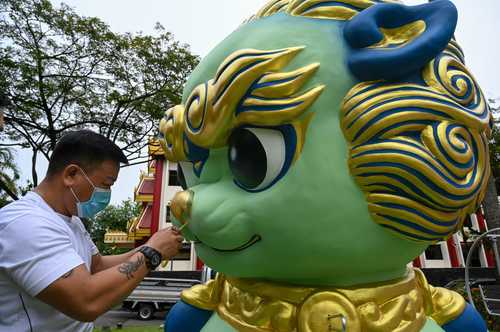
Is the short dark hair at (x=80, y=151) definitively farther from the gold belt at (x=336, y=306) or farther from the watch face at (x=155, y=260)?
the gold belt at (x=336, y=306)

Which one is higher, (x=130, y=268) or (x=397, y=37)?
(x=397, y=37)

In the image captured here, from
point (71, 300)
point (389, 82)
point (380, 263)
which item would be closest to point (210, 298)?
point (71, 300)

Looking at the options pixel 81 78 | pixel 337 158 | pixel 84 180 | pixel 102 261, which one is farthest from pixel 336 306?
pixel 81 78

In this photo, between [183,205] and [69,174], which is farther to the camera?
[69,174]

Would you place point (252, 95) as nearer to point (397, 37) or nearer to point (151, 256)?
point (397, 37)

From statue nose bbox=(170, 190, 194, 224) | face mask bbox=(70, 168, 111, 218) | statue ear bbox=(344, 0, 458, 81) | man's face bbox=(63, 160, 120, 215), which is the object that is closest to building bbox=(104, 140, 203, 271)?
face mask bbox=(70, 168, 111, 218)

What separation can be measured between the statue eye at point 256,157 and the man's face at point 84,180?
104 cm

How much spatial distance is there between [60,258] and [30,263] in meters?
0.11

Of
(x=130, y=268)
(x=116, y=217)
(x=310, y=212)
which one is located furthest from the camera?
(x=116, y=217)

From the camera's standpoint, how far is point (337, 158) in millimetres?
1283

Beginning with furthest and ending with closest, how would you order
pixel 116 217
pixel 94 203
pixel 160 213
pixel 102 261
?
pixel 116 217 < pixel 160 213 < pixel 102 261 < pixel 94 203

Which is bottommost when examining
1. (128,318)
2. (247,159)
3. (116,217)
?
(116,217)

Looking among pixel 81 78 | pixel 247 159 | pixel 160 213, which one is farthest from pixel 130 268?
pixel 160 213

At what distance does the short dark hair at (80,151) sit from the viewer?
2.07m
